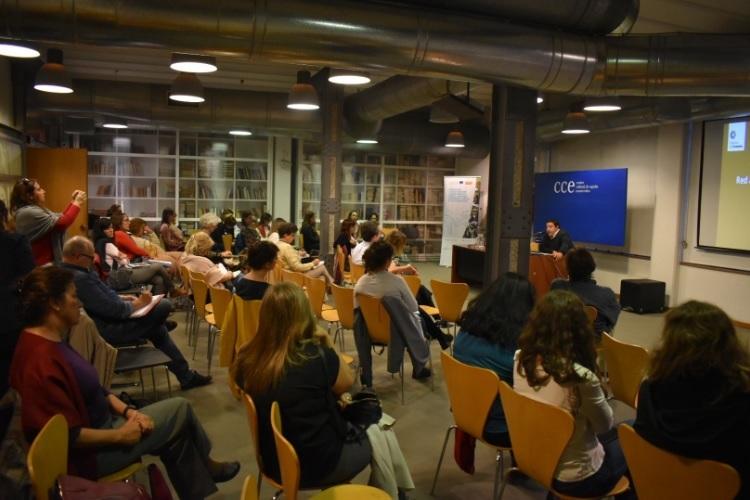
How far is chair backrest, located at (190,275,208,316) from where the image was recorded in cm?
504

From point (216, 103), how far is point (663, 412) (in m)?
8.54

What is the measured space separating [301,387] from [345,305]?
2.58m

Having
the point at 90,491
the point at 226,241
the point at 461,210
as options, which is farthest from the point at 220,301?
the point at 461,210

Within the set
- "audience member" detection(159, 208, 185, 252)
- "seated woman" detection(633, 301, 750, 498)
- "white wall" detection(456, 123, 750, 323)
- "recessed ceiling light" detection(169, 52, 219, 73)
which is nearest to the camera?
"seated woman" detection(633, 301, 750, 498)

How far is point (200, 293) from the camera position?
5.12 meters

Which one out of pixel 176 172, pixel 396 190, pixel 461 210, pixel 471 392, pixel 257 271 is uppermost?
pixel 176 172

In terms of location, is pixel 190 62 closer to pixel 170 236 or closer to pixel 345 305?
pixel 345 305

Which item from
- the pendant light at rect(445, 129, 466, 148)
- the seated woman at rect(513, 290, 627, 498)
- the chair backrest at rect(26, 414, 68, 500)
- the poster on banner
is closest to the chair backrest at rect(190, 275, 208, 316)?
the chair backrest at rect(26, 414, 68, 500)

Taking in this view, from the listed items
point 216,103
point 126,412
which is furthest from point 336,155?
point 126,412

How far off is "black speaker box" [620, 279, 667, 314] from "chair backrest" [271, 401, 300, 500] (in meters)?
7.35

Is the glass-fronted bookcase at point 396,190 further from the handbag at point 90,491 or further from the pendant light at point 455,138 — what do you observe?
the handbag at point 90,491

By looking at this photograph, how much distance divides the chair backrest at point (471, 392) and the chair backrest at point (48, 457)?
5.25 ft

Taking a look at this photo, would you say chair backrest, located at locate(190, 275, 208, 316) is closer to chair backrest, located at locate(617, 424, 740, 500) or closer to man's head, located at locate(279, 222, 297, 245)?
man's head, located at locate(279, 222, 297, 245)

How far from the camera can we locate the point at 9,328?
3205mm
